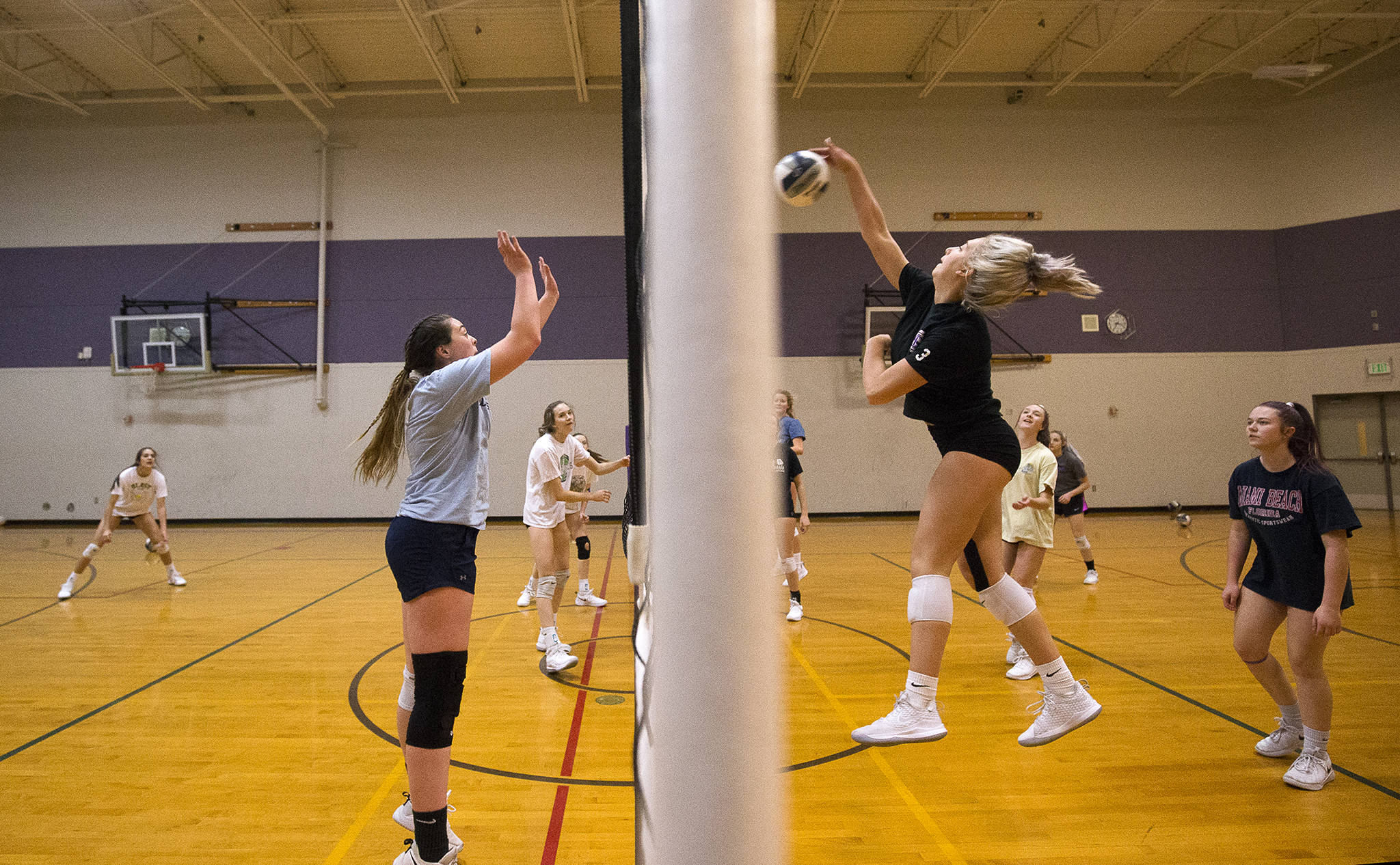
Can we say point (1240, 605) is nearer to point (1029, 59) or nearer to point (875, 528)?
point (875, 528)

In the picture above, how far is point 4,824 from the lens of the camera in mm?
2916

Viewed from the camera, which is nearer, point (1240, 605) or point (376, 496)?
point (1240, 605)

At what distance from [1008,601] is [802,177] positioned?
66.6 inches

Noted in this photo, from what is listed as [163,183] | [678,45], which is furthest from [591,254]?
[678,45]

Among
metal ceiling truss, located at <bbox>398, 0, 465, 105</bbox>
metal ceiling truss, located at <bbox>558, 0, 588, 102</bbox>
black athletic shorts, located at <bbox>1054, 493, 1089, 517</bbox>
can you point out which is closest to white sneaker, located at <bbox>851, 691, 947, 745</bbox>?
black athletic shorts, located at <bbox>1054, 493, 1089, 517</bbox>

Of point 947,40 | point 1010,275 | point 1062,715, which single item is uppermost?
point 947,40

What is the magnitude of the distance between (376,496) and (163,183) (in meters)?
6.95

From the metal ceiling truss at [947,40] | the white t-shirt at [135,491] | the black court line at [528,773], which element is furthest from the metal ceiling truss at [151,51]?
the metal ceiling truss at [947,40]

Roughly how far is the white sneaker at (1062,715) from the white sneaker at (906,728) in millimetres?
405

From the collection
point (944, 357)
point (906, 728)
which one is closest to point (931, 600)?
point (906, 728)

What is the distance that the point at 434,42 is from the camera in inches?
494

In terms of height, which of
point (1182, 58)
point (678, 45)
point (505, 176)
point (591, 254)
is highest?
point (1182, 58)

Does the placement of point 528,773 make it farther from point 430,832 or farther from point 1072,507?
point 1072,507

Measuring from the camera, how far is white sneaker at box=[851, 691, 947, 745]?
8.33 feet
